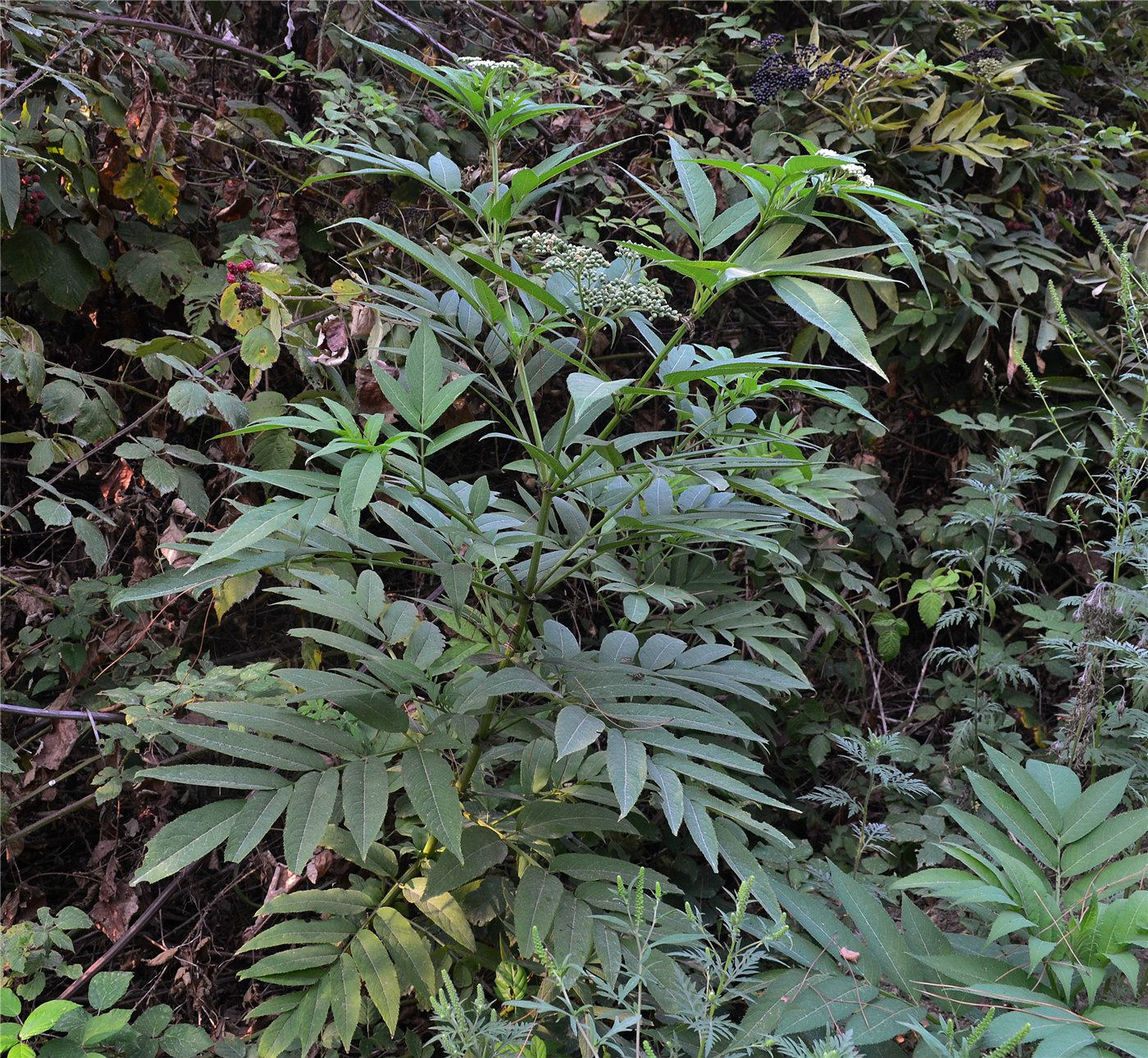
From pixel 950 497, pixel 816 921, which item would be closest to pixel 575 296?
pixel 816 921

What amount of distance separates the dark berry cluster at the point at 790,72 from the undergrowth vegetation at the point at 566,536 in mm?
13

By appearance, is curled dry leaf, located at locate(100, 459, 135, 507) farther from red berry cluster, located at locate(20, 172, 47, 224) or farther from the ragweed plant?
the ragweed plant

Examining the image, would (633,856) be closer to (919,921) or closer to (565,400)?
(919,921)

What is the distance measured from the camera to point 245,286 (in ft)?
6.71

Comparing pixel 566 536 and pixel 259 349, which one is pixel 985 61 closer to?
pixel 566 536

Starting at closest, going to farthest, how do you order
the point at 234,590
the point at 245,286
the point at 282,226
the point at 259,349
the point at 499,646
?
the point at 499,646, the point at 234,590, the point at 259,349, the point at 245,286, the point at 282,226

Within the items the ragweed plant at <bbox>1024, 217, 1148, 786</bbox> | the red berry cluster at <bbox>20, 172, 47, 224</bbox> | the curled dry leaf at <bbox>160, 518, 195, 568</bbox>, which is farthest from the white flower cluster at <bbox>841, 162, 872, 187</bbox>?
the red berry cluster at <bbox>20, 172, 47, 224</bbox>

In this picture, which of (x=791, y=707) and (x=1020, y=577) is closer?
(x=791, y=707)

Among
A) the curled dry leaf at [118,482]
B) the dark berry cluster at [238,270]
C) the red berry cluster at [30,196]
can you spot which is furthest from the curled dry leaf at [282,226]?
the curled dry leaf at [118,482]

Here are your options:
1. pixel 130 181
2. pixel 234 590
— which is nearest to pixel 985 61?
pixel 130 181

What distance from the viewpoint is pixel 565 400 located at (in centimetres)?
253

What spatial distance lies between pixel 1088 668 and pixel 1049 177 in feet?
6.11

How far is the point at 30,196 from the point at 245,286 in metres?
0.60

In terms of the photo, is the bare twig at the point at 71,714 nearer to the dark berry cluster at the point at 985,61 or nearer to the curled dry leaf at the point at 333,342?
the curled dry leaf at the point at 333,342
